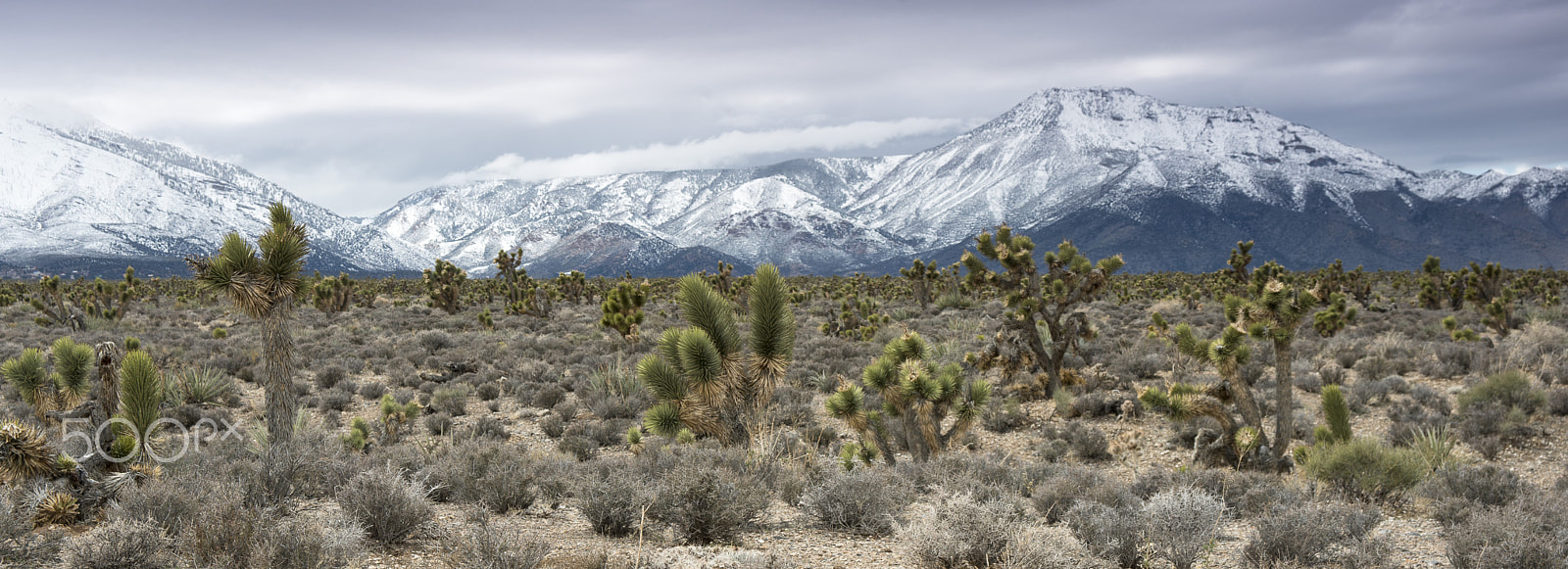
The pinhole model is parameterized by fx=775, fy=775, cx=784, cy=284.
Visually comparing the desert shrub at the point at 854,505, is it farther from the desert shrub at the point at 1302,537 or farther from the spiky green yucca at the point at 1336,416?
the spiky green yucca at the point at 1336,416

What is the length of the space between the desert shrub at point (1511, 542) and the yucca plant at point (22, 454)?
10465 millimetres

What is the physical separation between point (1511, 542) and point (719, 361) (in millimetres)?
7351

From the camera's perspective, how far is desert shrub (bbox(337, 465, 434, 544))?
591 centimetres

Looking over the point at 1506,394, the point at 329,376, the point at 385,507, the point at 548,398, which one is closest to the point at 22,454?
the point at 385,507

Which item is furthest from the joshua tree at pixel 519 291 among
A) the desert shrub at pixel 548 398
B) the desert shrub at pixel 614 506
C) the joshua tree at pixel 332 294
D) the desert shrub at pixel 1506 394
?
the desert shrub at pixel 1506 394

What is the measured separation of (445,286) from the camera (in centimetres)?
3875

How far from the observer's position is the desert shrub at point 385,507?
5910 millimetres

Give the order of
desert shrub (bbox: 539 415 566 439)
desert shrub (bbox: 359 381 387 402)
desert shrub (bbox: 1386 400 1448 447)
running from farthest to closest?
desert shrub (bbox: 359 381 387 402), desert shrub (bbox: 539 415 566 439), desert shrub (bbox: 1386 400 1448 447)

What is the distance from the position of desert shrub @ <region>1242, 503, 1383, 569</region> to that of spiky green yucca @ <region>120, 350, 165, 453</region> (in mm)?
9521

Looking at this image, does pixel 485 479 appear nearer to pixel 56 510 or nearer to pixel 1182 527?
pixel 56 510

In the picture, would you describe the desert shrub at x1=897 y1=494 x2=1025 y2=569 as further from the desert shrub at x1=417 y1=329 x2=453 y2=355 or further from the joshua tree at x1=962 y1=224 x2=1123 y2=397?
the desert shrub at x1=417 y1=329 x2=453 y2=355

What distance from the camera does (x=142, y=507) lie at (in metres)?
5.60

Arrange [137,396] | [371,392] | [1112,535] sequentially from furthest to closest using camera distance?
[371,392] < [137,396] < [1112,535]

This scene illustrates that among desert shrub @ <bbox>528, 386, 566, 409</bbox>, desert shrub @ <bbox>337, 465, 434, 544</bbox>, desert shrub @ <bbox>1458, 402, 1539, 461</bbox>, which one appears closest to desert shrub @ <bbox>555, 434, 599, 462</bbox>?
desert shrub @ <bbox>528, 386, 566, 409</bbox>
